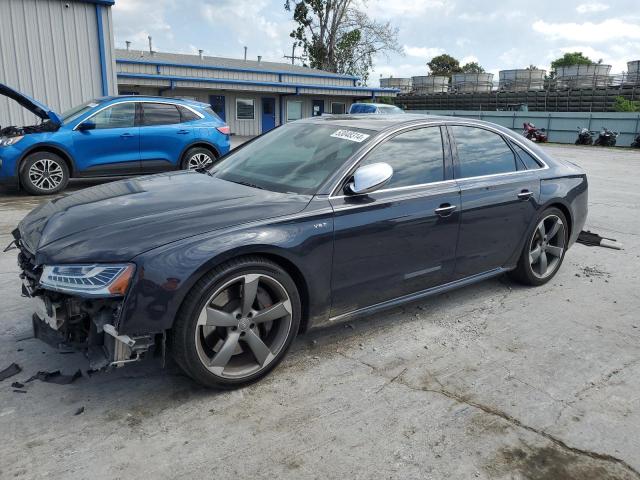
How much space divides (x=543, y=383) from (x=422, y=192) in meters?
1.45

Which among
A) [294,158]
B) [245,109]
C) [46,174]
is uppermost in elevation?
[245,109]

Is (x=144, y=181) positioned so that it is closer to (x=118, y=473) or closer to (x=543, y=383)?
(x=118, y=473)

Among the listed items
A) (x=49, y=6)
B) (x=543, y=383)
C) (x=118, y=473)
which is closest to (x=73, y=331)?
(x=118, y=473)

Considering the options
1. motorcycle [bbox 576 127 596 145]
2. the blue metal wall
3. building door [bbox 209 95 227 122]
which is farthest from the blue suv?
motorcycle [bbox 576 127 596 145]

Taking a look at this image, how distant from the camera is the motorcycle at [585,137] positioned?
27891mm

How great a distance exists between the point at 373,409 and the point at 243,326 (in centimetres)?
84

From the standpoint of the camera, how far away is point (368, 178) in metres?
3.26

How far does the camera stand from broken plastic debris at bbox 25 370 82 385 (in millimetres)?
3006

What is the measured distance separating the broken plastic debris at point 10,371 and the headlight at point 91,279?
2.69ft

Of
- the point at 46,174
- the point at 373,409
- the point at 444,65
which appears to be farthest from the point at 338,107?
the point at 444,65

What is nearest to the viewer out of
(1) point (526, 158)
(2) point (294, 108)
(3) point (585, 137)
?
(1) point (526, 158)

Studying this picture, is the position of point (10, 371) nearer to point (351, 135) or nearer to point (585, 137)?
point (351, 135)

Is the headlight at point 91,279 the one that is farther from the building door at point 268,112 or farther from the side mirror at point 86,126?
the building door at point 268,112

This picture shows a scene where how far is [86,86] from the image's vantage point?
12.6 m
